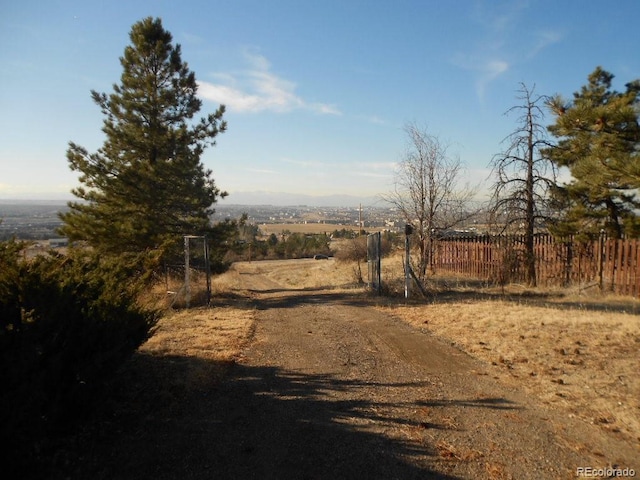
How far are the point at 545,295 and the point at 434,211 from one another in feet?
18.3

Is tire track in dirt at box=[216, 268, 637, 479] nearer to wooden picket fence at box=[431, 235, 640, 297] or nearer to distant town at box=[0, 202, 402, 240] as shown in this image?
distant town at box=[0, 202, 402, 240]

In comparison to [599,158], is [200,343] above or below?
below

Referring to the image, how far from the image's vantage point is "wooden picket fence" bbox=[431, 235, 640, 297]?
14961mm

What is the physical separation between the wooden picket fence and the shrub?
566 inches

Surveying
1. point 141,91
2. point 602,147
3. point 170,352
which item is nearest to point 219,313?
point 170,352

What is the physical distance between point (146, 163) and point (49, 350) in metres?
13.5

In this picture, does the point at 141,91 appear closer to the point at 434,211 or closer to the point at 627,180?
the point at 434,211

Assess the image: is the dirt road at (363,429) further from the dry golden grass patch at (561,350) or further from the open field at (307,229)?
the open field at (307,229)

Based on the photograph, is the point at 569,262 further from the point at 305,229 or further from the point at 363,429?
the point at 305,229

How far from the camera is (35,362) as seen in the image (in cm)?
344

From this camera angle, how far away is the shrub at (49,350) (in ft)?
10.2

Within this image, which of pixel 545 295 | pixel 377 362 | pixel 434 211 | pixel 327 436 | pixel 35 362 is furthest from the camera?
pixel 434 211

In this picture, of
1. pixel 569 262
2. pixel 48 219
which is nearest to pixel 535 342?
pixel 569 262

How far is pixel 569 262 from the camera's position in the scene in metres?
17.4
